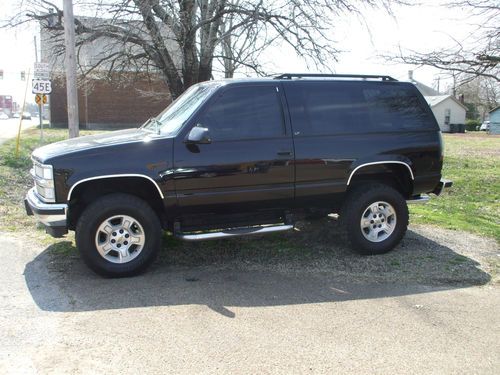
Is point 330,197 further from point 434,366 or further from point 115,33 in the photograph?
point 115,33

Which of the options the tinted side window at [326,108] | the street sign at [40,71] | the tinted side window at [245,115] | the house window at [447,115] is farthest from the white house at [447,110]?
the tinted side window at [245,115]

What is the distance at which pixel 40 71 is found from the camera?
46.4 ft

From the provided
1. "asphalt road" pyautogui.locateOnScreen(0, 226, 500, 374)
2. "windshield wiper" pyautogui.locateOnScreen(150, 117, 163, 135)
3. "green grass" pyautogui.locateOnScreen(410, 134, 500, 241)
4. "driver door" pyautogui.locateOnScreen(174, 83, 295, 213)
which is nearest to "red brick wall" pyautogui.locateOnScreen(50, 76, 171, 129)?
"green grass" pyautogui.locateOnScreen(410, 134, 500, 241)

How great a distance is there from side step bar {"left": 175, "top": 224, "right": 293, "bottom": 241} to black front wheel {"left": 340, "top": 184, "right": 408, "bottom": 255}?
34.1 inches

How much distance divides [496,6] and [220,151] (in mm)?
8924

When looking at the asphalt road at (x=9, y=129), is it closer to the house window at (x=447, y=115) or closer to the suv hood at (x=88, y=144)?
the suv hood at (x=88, y=144)

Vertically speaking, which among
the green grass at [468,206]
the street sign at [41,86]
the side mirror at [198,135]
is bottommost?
the green grass at [468,206]

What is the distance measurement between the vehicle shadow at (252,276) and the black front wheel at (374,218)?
6.7 inches

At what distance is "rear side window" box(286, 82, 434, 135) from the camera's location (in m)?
5.70

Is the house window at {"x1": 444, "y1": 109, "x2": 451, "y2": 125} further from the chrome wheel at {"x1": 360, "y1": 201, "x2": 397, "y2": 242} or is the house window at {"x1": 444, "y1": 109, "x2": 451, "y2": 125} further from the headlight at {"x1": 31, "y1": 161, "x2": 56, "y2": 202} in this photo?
the headlight at {"x1": 31, "y1": 161, "x2": 56, "y2": 202}

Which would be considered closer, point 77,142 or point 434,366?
point 434,366

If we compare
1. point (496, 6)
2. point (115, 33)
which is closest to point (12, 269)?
point (115, 33)

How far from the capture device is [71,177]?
4887 millimetres

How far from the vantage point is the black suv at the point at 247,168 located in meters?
5.02
